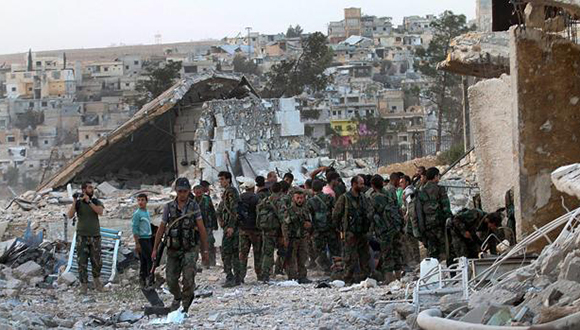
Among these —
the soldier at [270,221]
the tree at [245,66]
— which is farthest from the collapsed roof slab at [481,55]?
the tree at [245,66]

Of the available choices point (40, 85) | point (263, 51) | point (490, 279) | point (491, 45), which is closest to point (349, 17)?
point (263, 51)

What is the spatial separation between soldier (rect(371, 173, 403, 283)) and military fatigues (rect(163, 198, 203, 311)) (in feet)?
10.6

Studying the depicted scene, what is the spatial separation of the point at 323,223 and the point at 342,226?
119cm

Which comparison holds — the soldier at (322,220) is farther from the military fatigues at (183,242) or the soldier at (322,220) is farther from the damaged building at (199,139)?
the damaged building at (199,139)

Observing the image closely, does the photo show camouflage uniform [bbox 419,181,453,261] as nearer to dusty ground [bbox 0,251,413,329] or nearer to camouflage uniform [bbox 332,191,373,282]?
camouflage uniform [bbox 332,191,373,282]

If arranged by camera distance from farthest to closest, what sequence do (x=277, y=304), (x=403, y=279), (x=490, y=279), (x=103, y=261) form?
(x=103, y=261) < (x=403, y=279) < (x=277, y=304) < (x=490, y=279)

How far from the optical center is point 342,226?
15750 millimetres

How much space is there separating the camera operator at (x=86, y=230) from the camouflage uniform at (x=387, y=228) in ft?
11.3

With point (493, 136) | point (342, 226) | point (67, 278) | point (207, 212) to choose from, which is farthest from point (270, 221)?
point (493, 136)

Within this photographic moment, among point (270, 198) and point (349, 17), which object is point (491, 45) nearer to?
point (270, 198)

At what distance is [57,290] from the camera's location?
675 inches

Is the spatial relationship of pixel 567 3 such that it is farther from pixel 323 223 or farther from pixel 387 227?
pixel 323 223

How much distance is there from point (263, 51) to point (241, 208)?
12947cm

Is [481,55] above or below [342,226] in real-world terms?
above
